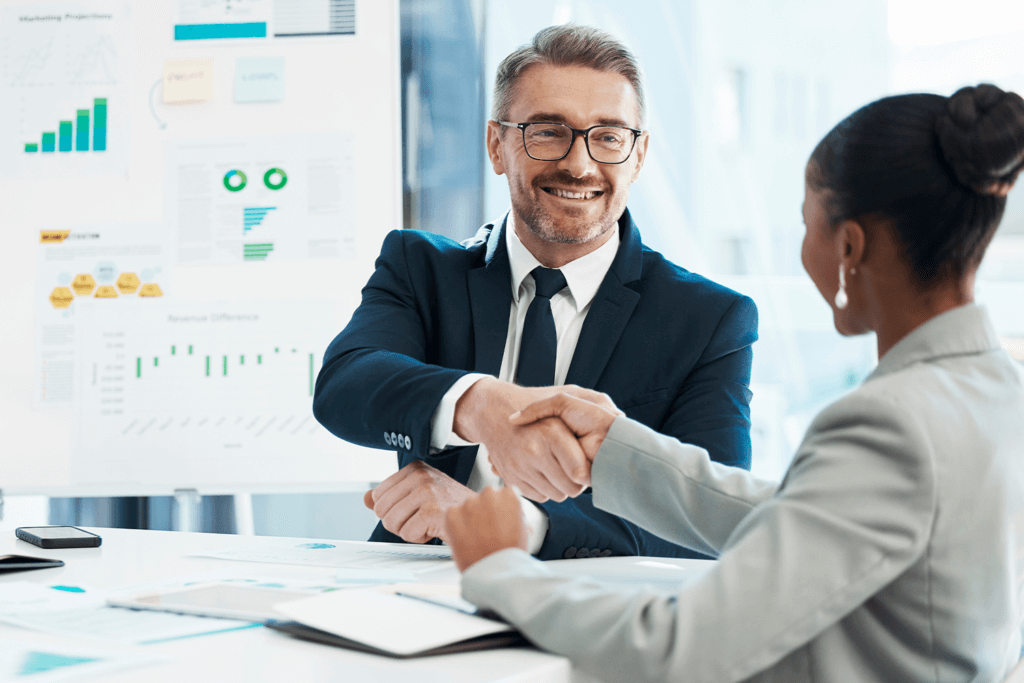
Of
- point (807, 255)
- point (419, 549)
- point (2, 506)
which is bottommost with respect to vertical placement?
point (2, 506)

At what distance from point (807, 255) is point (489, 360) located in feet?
3.09

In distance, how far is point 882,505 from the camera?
0.74 m

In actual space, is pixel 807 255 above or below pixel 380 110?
below

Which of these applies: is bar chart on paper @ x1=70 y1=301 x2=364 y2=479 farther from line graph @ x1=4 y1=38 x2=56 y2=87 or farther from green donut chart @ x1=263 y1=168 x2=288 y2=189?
line graph @ x1=4 y1=38 x2=56 y2=87

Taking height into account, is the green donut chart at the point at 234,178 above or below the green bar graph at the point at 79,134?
below

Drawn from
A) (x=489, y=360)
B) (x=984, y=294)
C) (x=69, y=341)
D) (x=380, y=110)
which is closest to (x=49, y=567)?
(x=489, y=360)

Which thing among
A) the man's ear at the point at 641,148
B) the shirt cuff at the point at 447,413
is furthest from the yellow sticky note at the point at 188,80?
the shirt cuff at the point at 447,413

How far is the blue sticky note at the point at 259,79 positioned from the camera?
265 cm

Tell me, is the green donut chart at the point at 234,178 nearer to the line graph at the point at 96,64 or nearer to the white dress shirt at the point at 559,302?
the line graph at the point at 96,64

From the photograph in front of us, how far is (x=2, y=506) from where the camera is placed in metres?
2.65

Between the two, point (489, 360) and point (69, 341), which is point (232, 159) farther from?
point (489, 360)

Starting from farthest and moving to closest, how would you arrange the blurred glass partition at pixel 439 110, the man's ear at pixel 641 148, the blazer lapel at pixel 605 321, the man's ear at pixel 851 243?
the blurred glass partition at pixel 439 110 → the man's ear at pixel 641 148 → the blazer lapel at pixel 605 321 → the man's ear at pixel 851 243

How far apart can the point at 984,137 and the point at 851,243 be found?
0.15 m

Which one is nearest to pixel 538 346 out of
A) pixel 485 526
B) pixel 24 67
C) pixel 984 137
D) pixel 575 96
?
pixel 575 96
